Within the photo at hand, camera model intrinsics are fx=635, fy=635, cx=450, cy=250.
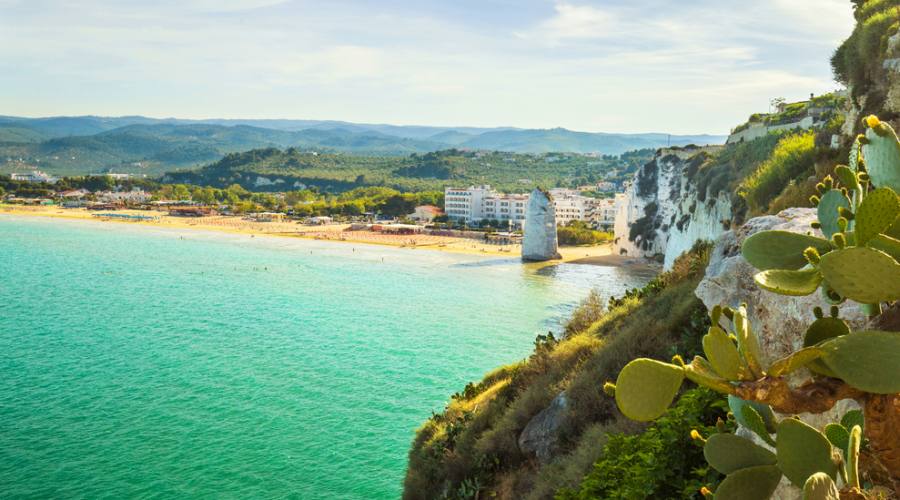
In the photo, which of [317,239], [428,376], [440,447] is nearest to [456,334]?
[428,376]

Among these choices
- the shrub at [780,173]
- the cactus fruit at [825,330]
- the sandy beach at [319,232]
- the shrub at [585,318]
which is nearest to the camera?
the cactus fruit at [825,330]

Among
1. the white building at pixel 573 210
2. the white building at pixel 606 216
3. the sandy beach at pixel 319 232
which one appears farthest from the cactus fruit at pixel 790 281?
the white building at pixel 573 210

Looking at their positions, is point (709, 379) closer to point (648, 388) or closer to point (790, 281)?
point (648, 388)

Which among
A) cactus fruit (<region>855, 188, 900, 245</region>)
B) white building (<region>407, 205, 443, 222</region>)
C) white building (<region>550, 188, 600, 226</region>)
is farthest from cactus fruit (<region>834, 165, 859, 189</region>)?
white building (<region>407, 205, 443, 222</region>)

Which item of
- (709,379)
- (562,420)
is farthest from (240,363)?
(709,379)

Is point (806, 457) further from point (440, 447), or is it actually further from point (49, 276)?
point (49, 276)

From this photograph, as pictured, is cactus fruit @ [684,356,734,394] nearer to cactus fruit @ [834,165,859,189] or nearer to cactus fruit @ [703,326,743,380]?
cactus fruit @ [703,326,743,380]

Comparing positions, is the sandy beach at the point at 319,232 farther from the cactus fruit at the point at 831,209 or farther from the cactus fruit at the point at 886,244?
the cactus fruit at the point at 886,244
